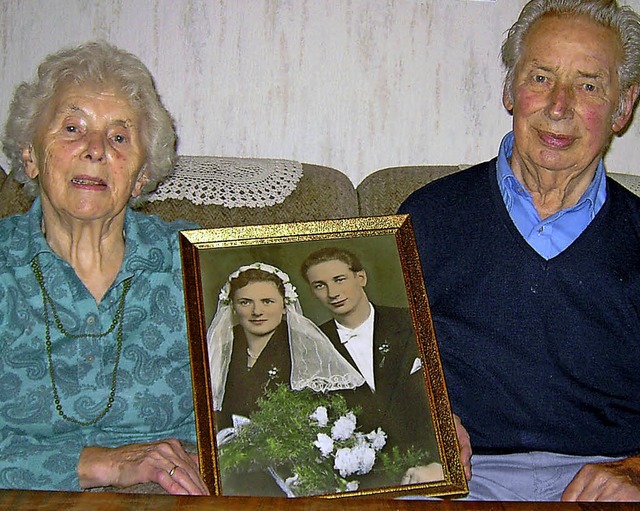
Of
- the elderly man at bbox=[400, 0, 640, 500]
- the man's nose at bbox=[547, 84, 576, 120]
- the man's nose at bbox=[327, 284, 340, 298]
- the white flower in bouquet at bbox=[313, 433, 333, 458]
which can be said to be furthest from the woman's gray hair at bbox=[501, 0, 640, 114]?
the white flower in bouquet at bbox=[313, 433, 333, 458]

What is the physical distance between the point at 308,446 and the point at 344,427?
0.06 meters

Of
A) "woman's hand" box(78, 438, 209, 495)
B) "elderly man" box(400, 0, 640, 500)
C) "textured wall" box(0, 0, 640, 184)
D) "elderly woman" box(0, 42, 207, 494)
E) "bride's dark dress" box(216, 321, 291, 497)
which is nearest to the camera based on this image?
"bride's dark dress" box(216, 321, 291, 497)

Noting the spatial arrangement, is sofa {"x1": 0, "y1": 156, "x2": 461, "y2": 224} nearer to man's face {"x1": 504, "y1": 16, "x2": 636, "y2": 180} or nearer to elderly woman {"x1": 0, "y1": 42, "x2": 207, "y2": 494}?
elderly woman {"x1": 0, "y1": 42, "x2": 207, "y2": 494}

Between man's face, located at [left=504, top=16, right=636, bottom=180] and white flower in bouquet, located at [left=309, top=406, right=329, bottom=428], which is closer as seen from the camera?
white flower in bouquet, located at [left=309, top=406, right=329, bottom=428]

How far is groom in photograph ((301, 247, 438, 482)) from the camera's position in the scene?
123 cm

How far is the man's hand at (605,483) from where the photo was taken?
4.37 feet

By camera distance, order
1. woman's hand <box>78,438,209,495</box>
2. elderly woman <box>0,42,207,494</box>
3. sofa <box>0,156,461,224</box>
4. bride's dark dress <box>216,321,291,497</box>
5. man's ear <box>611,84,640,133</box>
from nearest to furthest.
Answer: bride's dark dress <box>216,321,291,497</box> → woman's hand <box>78,438,209,495</box> → elderly woman <box>0,42,207,494</box> → man's ear <box>611,84,640,133</box> → sofa <box>0,156,461,224</box>

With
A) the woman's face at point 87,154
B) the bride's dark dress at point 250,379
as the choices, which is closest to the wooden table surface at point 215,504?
the bride's dark dress at point 250,379

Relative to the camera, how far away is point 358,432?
1.21m

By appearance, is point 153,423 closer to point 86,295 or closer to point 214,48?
point 86,295

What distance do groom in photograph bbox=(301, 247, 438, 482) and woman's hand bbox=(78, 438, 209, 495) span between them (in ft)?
0.93

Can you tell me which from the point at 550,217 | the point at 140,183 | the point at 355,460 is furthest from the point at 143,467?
the point at 550,217

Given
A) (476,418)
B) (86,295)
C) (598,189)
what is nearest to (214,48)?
(86,295)

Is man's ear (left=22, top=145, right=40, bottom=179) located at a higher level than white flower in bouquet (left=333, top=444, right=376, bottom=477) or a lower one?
higher
